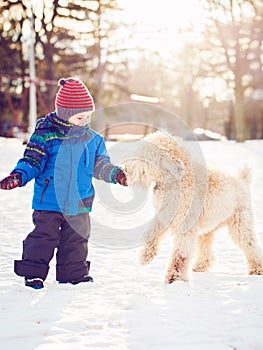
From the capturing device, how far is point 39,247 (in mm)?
3641

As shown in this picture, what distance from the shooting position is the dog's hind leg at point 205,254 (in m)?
4.39

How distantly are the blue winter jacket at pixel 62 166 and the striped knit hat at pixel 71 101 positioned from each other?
0.08m

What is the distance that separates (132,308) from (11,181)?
121cm

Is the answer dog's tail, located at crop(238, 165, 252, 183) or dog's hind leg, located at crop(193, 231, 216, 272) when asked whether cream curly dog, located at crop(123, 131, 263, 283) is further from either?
dog's hind leg, located at crop(193, 231, 216, 272)

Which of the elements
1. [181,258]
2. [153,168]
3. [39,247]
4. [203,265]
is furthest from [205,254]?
[39,247]

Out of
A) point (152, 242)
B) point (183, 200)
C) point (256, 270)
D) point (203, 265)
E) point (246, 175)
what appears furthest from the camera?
point (203, 265)

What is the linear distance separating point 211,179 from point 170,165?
1.47 feet

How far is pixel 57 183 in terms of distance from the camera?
12.1 ft

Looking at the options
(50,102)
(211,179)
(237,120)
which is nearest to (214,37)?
(237,120)

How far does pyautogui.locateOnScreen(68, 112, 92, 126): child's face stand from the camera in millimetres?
3791

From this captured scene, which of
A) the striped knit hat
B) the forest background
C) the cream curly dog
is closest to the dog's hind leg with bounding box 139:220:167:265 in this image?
the cream curly dog

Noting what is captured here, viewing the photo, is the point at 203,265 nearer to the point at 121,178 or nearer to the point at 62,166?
the point at 121,178

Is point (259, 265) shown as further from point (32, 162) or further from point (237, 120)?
point (237, 120)

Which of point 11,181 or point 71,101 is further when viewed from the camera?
point 71,101
